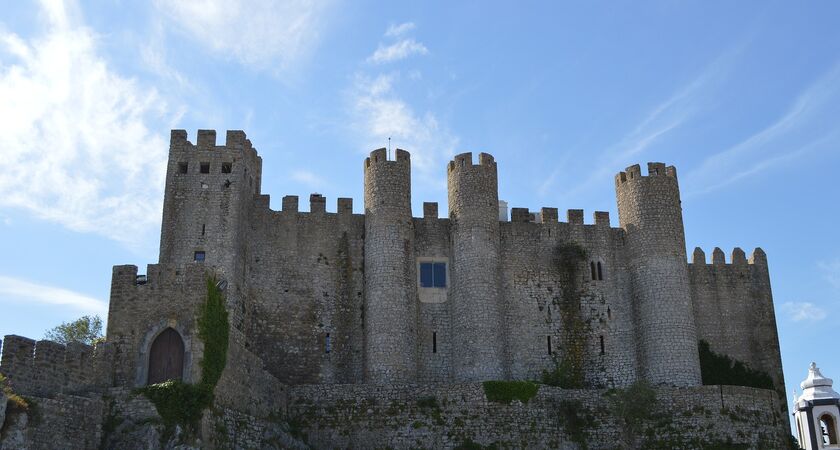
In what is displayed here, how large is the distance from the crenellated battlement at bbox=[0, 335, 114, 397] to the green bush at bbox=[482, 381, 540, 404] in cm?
1356

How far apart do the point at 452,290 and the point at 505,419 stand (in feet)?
22.4

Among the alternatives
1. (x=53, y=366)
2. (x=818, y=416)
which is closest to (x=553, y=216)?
(x=818, y=416)

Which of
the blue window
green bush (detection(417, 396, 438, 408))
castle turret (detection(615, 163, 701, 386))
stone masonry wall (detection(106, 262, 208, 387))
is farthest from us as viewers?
the blue window

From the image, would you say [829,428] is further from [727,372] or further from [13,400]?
[13,400]

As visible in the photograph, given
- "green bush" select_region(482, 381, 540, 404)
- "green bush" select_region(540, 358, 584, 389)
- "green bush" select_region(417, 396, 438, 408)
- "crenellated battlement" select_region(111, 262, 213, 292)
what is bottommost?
"green bush" select_region(417, 396, 438, 408)

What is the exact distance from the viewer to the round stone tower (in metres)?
37.8

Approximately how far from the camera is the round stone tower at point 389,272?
37.8 meters

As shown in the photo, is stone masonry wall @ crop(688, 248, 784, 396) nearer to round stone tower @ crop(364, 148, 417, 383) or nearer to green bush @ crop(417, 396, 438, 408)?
Result: round stone tower @ crop(364, 148, 417, 383)

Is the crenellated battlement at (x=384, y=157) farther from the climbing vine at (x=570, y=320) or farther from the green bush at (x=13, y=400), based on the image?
the green bush at (x=13, y=400)

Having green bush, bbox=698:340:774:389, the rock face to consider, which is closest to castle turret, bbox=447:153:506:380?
green bush, bbox=698:340:774:389

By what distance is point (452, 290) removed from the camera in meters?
40.1

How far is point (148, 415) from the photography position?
92.0 ft

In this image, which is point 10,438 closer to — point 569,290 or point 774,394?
point 569,290

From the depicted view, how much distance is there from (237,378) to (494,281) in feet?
41.2
